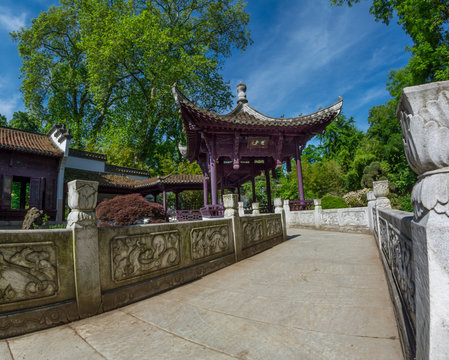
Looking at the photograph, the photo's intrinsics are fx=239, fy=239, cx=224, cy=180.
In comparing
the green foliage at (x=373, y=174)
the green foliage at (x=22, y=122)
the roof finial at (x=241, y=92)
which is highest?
the green foliage at (x=22, y=122)

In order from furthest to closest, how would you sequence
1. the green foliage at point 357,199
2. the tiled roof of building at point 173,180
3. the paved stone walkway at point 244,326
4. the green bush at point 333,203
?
the green foliage at point 357,199
the tiled roof of building at point 173,180
the green bush at point 333,203
the paved stone walkway at point 244,326

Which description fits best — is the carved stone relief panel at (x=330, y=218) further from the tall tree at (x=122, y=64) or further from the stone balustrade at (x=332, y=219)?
the tall tree at (x=122, y=64)

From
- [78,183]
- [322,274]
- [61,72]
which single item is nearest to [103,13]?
[61,72]

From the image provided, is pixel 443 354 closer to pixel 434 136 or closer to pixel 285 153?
pixel 434 136

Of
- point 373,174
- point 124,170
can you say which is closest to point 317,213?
point 373,174

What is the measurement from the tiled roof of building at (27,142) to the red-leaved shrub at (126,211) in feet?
16.6

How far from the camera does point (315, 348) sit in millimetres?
1716

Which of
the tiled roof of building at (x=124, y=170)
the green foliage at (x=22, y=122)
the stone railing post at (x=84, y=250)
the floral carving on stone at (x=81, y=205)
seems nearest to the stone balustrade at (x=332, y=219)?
the stone railing post at (x=84, y=250)

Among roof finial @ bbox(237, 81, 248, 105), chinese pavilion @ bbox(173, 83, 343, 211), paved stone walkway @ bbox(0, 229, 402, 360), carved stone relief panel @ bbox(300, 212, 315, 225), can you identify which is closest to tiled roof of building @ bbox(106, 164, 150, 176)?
chinese pavilion @ bbox(173, 83, 343, 211)

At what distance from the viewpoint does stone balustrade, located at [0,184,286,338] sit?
7.07 ft

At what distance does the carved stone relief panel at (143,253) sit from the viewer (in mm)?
2771

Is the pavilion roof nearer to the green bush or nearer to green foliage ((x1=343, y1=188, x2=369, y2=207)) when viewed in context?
the green bush

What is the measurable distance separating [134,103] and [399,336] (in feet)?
75.6

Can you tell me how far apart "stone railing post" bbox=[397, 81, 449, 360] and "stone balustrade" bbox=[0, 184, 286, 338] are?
270 centimetres
